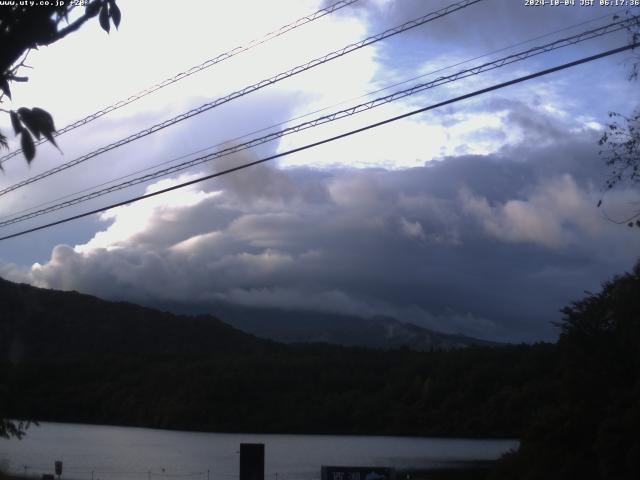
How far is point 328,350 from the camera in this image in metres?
152

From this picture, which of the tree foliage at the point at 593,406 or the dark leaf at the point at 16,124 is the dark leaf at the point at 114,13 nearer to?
the dark leaf at the point at 16,124

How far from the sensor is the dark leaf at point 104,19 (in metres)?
5.63

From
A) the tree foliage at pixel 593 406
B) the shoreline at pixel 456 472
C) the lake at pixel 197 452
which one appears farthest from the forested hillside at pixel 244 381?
the tree foliage at pixel 593 406

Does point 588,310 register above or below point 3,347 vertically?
below

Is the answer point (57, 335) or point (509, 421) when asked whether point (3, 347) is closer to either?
point (57, 335)

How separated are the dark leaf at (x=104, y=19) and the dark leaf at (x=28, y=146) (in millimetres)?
1038

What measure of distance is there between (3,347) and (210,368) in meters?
47.8

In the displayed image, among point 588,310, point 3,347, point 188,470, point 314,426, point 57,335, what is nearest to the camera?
point 588,310

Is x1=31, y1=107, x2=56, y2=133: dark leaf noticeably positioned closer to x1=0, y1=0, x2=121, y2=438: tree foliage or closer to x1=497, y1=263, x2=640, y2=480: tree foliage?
x1=0, y1=0, x2=121, y2=438: tree foliage

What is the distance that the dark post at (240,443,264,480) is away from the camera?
20.5 m

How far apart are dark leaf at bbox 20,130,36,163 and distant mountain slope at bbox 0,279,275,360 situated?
3408 inches

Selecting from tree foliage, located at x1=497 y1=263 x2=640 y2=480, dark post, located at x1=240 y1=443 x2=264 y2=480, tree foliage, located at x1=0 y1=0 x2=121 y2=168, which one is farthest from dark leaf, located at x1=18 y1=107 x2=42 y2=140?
tree foliage, located at x1=497 y1=263 x2=640 y2=480

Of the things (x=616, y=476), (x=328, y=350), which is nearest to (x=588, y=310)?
(x=616, y=476)

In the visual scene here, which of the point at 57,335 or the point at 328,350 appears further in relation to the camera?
the point at 328,350
